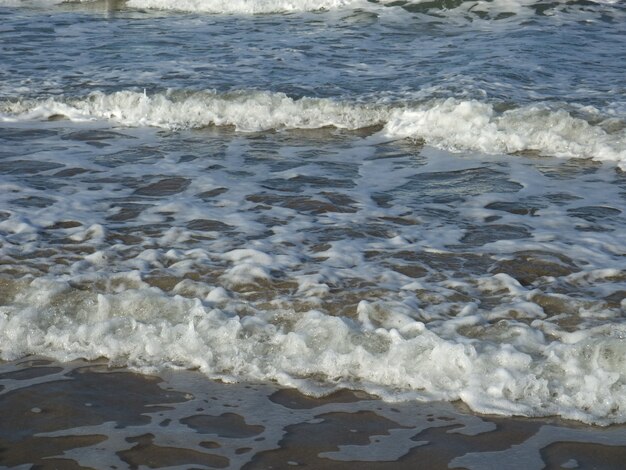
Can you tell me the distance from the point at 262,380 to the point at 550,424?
114 cm

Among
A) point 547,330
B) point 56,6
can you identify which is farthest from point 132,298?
point 56,6

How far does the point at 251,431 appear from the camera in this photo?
3.32 m

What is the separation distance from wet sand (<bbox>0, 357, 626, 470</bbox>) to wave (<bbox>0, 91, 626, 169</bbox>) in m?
4.10

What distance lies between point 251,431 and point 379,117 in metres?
5.47

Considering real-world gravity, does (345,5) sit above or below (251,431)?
above

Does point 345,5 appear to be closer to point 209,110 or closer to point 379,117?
point 209,110

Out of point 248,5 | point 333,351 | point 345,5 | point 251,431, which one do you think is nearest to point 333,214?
point 333,351

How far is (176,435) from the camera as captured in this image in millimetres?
3279

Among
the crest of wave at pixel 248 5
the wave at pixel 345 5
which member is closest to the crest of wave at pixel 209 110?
the wave at pixel 345 5

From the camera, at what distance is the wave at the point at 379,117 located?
24.7 feet

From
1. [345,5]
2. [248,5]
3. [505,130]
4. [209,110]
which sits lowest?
[209,110]

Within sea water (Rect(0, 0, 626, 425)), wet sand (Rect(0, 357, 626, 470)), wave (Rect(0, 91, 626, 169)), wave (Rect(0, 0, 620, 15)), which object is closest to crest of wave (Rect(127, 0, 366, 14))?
wave (Rect(0, 0, 620, 15))

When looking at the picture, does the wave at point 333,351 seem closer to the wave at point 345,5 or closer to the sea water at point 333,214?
the sea water at point 333,214

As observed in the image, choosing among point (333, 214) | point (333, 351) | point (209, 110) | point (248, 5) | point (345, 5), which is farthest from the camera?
point (248, 5)
